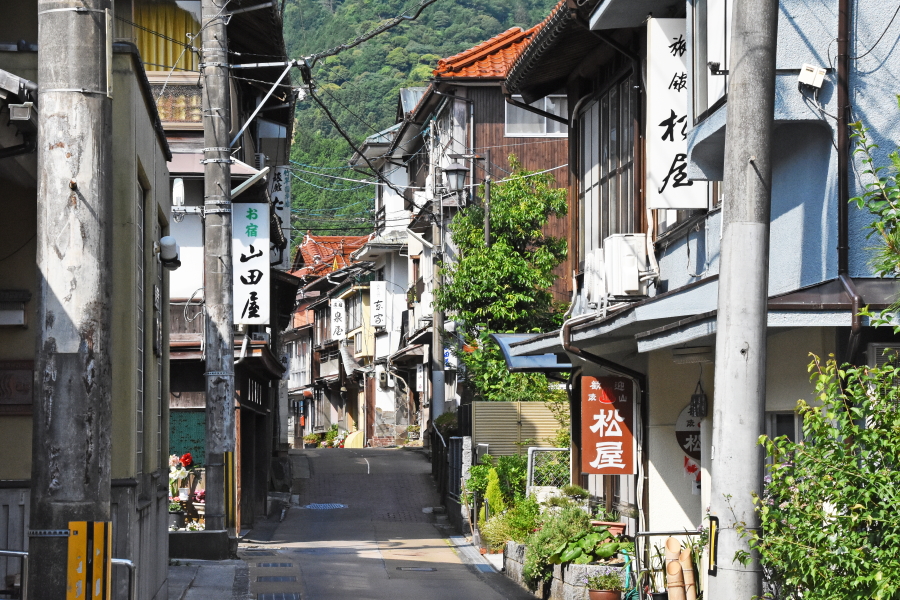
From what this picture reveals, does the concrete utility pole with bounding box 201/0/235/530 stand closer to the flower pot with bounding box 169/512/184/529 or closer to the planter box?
the flower pot with bounding box 169/512/184/529

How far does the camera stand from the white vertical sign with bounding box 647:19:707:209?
39.9ft

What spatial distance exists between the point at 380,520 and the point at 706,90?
64.4 ft

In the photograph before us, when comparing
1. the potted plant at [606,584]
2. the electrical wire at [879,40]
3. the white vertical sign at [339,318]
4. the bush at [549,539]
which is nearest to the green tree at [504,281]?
the bush at [549,539]

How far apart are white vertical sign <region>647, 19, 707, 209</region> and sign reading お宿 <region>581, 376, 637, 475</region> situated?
4206 millimetres

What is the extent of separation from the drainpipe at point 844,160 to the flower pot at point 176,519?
14.5 m

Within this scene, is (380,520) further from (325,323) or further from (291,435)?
(291,435)

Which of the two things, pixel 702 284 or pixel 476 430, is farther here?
pixel 476 430

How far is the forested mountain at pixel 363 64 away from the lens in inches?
2459

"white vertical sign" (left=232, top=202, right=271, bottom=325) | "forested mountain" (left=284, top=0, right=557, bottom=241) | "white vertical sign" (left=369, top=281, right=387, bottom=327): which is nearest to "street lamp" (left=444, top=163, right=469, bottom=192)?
"white vertical sign" (left=232, top=202, right=271, bottom=325)

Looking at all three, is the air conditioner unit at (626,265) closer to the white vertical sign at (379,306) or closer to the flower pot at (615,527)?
the flower pot at (615,527)

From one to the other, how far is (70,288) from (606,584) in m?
9.38

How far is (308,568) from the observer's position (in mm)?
18688

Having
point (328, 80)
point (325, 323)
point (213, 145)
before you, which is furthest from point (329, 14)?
point (213, 145)

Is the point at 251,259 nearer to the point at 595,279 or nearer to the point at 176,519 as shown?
the point at 176,519
